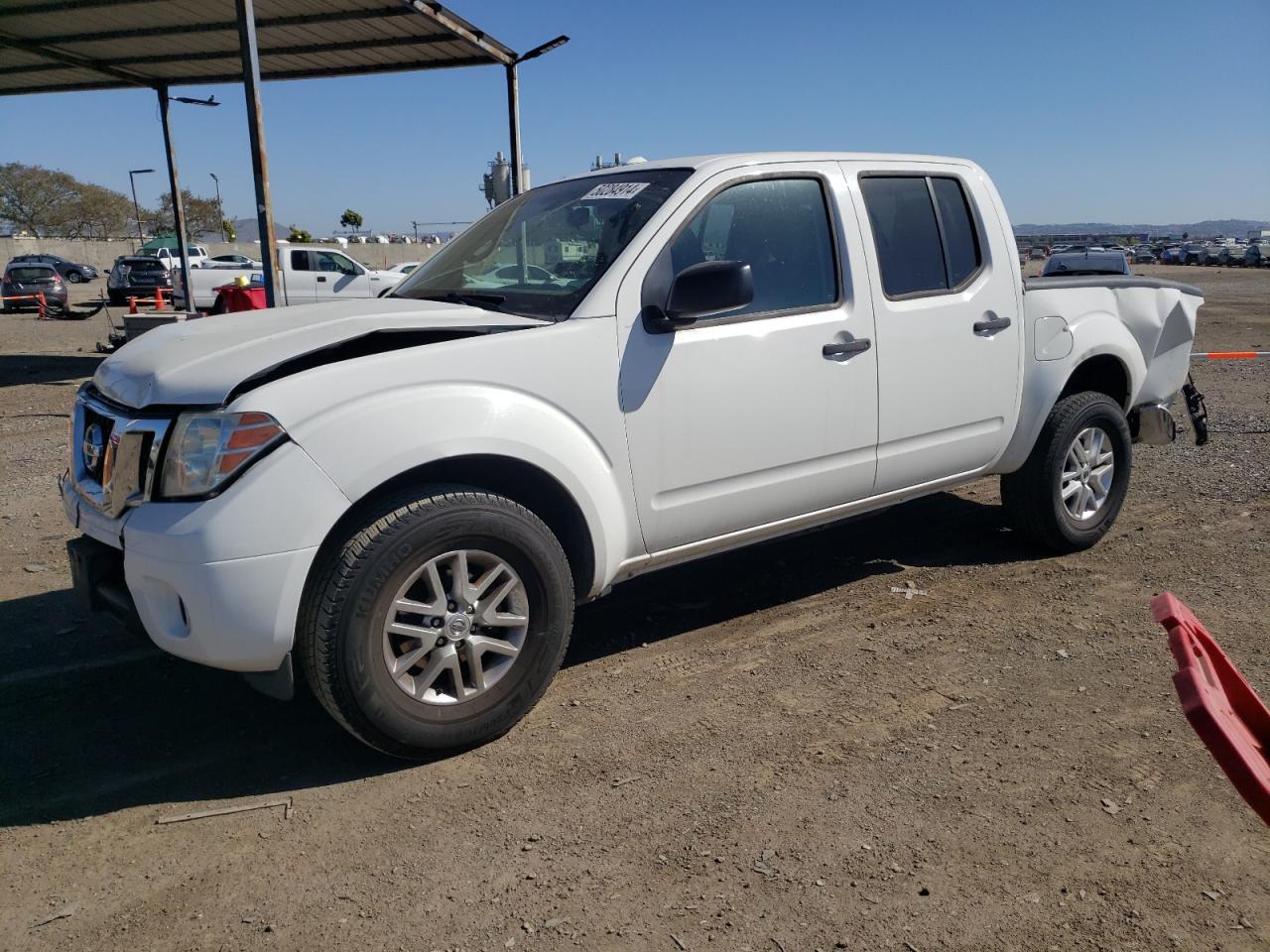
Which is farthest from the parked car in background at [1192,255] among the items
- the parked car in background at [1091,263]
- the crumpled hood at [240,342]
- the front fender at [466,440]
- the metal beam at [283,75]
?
the crumpled hood at [240,342]

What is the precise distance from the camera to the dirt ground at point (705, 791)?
2.44 meters

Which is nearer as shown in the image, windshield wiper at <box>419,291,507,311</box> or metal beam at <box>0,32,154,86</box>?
windshield wiper at <box>419,291,507,311</box>

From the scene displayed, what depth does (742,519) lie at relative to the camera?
3863 mm

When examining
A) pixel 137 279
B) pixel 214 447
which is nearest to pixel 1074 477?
pixel 214 447

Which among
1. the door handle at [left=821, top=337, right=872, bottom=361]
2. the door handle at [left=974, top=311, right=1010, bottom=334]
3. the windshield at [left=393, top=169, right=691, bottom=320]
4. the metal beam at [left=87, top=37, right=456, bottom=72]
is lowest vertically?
the door handle at [left=821, top=337, right=872, bottom=361]

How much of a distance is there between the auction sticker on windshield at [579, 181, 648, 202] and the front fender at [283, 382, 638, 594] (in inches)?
41.8

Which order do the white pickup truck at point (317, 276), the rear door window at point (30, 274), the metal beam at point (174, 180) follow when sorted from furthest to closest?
1. the rear door window at point (30, 274)
2. the white pickup truck at point (317, 276)
3. the metal beam at point (174, 180)

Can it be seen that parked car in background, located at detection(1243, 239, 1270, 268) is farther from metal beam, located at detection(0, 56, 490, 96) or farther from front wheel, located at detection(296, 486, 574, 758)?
front wheel, located at detection(296, 486, 574, 758)

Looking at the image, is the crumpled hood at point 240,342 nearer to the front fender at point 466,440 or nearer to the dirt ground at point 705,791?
the front fender at point 466,440

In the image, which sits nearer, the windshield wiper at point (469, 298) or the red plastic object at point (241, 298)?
the windshield wiper at point (469, 298)

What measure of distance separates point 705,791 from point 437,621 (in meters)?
0.98

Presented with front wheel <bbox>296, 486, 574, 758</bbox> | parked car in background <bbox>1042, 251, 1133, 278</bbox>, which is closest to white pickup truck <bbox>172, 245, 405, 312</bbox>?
parked car in background <bbox>1042, 251, 1133, 278</bbox>

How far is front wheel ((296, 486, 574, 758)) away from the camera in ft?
9.48

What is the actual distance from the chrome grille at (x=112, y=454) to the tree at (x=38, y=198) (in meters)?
85.8
